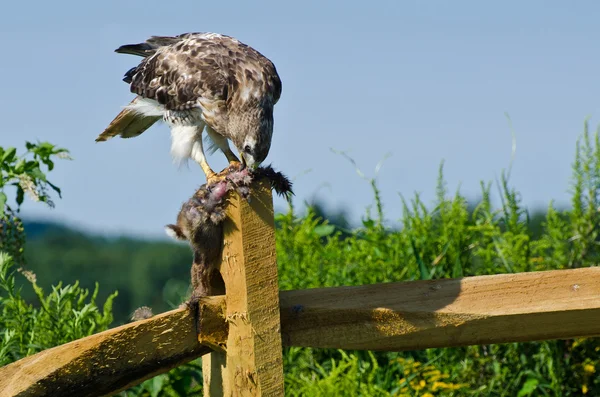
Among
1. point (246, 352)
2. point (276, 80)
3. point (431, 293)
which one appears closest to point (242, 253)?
point (246, 352)

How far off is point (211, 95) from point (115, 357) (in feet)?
4.97

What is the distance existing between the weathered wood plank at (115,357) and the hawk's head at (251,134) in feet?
3.20

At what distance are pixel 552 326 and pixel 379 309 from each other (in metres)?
0.62

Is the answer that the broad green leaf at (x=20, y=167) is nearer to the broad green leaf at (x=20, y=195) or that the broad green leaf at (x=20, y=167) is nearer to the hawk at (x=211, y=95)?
the broad green leaf at (x=20, y=195)

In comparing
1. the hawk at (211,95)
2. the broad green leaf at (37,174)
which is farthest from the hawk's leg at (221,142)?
the broad green leaf at (37,174)

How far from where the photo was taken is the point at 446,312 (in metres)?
2.55

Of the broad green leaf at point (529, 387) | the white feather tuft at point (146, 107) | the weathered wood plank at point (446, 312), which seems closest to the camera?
the weathered wood plank at point (446, 312)

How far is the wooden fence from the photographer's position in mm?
2121

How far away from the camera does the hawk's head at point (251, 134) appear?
322 centimetres

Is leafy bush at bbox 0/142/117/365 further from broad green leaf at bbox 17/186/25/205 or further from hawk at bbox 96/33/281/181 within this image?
hawk at bbox 96/33/281/181

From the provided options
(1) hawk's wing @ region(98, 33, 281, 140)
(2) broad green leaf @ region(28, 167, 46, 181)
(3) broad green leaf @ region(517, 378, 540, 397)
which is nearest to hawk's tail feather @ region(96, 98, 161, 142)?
(1) hawk's wing @ region(98, 33, 281, 140)

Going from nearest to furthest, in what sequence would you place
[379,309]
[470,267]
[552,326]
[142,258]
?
[379,309] → [552,326] → [470,267] → [142,258]

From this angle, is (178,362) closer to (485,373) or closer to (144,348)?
(144,348)

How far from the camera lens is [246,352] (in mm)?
2311
